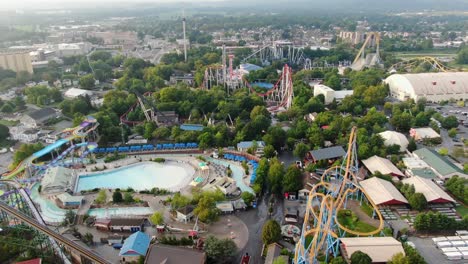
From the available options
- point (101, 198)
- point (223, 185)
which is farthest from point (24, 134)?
point (223, 185)

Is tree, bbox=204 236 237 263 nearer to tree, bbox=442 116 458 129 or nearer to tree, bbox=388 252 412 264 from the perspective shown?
tree, bbox=388 252 412 264

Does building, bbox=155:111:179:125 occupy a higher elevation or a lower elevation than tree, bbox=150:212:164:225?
higher

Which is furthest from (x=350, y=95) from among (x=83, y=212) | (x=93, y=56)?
(x=93, y=56)

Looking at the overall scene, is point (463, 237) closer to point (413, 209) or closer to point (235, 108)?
point (413, 209)

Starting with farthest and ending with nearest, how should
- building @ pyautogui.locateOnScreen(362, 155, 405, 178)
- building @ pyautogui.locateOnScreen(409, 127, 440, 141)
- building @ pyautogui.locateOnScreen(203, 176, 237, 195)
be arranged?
building @ pyautogui.locateOnScreen(409, 127, 440, 141) → building @ pyautogui.locateOnScreen(362, 155, 405, 178) → building @ pyautogui.locateOnScreen(203, 176, 237, 195)

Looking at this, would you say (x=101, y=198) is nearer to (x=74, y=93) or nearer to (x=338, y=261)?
(x=338, y=261)

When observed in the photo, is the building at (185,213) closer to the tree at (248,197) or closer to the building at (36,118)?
the tree at (248,197)

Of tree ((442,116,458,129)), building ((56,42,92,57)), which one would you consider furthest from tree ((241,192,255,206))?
building ((56,42,92,57))
